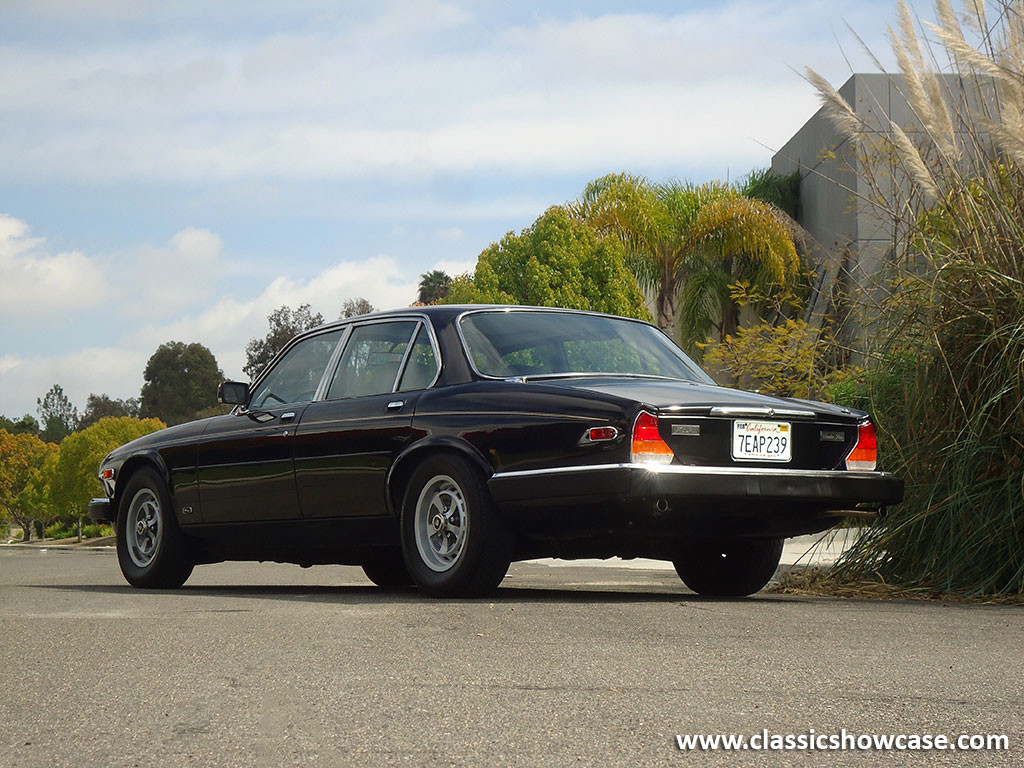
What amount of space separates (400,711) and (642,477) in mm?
2628

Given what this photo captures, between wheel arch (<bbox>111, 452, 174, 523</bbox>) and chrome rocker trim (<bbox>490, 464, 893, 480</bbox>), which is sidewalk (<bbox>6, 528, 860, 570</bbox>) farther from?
wheel arch (<bbox>111, 452, 174, 523</bbox>)

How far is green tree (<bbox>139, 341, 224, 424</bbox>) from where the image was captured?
89688 millimetres

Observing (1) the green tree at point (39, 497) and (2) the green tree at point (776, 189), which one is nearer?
(2) the green tree at point (776, 189)

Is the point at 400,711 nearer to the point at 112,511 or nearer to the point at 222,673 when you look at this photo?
the point at 222,673

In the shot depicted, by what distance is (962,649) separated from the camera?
527 cm

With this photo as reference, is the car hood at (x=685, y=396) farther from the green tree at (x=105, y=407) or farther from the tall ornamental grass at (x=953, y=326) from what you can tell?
the green tree at (x=105, y=407)

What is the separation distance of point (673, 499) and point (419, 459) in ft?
4.99

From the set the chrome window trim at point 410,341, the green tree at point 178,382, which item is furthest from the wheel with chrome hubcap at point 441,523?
the green tree at point 178,382

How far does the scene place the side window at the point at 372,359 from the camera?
7844mm

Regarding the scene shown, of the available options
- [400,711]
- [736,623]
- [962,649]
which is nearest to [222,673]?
[400,711]

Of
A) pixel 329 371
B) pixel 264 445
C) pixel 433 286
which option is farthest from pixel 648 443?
pixel 433 286

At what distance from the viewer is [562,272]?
3072 centimetres

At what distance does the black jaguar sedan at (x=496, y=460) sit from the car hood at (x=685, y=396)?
2 centimetres

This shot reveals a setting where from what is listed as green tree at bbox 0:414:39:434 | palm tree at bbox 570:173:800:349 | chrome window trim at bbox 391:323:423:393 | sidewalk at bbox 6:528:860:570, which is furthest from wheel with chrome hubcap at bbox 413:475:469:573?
green tree at bbox 0:414:39:434
